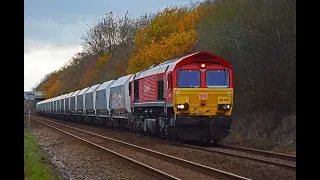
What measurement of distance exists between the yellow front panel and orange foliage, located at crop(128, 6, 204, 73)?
53.1ft

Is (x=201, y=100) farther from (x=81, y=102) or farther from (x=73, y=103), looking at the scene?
(x=73, y=103)

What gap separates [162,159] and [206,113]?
4865 mm

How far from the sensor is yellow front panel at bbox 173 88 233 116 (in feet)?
65.0

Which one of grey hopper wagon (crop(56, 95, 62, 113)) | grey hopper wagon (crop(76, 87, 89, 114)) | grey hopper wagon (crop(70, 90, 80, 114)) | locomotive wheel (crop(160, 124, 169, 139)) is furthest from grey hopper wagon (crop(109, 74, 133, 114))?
grey hopper wagon (crop(56, 95, 62, 113))

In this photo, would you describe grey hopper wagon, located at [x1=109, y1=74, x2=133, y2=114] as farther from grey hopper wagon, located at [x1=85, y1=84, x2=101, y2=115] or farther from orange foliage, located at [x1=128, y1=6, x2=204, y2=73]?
grey hopper wagon, located at [x1=85, y1=84, x2=101, y2=115]

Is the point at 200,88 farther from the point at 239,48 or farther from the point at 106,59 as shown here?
the point at 106,59

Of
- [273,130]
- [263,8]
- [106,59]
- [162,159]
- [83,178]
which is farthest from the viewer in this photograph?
[106,59]

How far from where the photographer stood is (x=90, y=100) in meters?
44.2

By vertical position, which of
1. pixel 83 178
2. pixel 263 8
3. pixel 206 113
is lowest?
pixel 83 178

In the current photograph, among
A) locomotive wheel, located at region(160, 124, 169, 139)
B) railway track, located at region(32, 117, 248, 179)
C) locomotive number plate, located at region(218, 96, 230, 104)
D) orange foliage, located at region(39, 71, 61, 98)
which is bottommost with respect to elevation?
railway track, located at region(32, 117, 248, 179)

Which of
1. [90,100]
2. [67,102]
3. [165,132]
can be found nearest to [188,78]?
[165,132]
